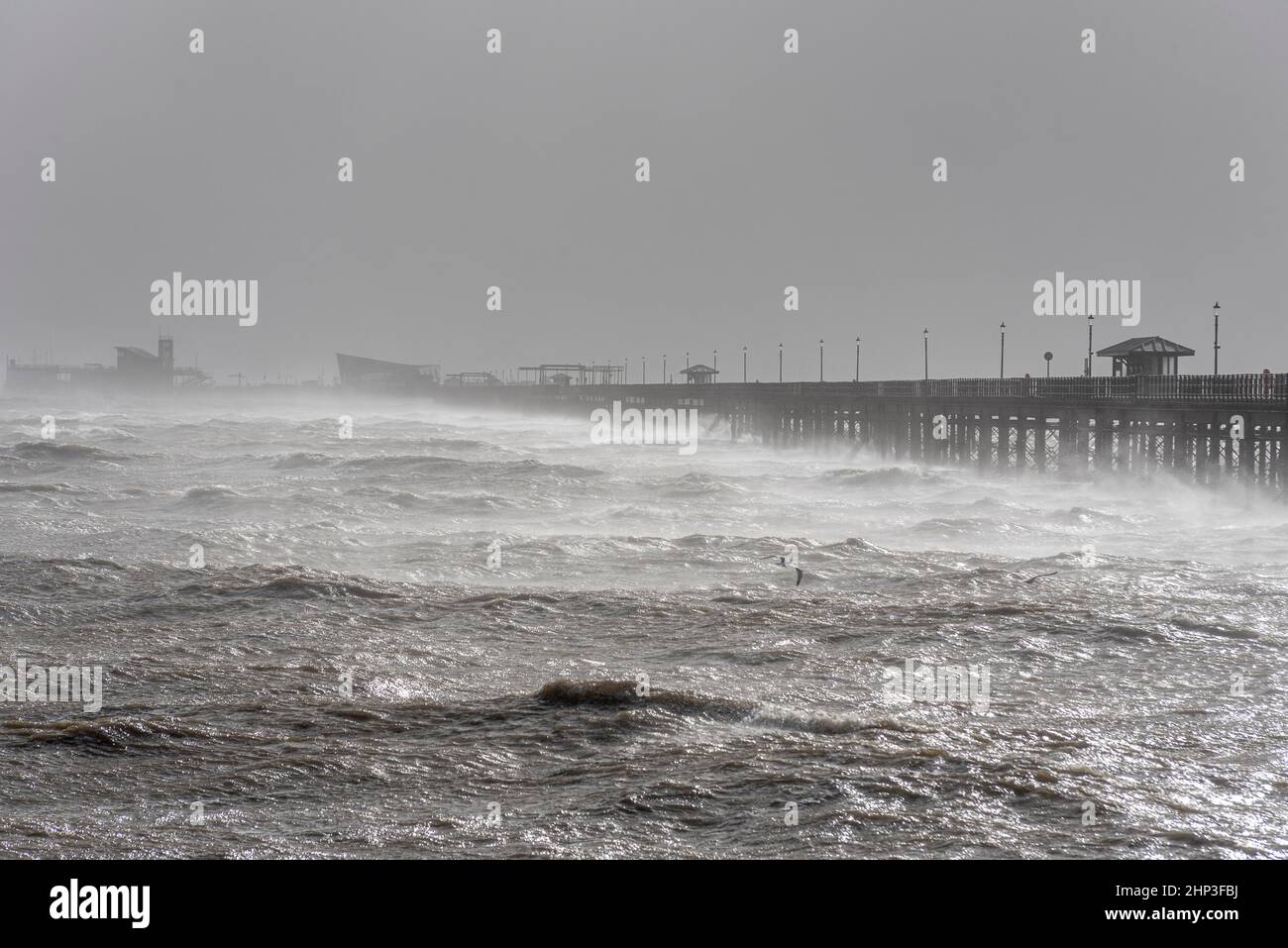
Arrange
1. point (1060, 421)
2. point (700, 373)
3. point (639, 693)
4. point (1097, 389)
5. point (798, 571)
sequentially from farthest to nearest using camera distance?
point (700, 373) < point (1060, 421) < point (1097, 389) < point (798, 571) < point (639, 693)

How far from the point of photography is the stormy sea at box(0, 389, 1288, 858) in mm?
7660

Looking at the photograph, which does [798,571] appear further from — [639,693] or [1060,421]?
[1060,421]

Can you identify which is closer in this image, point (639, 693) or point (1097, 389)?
point (639, 693)

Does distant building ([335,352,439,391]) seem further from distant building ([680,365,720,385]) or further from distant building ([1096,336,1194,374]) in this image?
distant building ([1096,336,1194,374])

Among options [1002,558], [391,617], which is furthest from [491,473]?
[391,617]

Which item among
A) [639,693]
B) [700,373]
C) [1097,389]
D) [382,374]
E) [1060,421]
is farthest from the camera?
[382,374]

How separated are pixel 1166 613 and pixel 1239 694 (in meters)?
4.06

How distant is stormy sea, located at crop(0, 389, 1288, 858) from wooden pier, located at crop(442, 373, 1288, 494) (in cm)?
1134

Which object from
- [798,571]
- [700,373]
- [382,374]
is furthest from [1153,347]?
[382,374]

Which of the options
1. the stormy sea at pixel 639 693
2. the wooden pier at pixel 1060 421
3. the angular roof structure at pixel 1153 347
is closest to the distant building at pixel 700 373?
the wooden pier at pixel 1060 421

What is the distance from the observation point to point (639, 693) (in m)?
10.5

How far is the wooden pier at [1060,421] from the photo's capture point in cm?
3538

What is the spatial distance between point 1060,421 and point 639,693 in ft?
130
